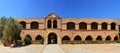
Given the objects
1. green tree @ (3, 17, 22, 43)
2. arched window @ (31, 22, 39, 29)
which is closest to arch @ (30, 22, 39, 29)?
arched window @ (31, 22, 39, 29)

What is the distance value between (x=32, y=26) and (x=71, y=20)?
1094cm

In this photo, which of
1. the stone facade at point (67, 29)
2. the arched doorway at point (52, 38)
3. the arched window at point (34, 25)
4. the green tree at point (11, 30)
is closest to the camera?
the green tree at point (11, 30)

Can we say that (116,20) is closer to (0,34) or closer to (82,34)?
(82,34)

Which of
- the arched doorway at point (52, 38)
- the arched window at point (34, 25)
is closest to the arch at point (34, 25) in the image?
the arched window at point (34, 25)

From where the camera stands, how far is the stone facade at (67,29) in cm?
5884

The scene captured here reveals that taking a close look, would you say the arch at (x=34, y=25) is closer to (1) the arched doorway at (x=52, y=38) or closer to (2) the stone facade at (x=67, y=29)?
(2) the stone facade at (x=67, y=29)

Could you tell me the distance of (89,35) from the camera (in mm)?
60438

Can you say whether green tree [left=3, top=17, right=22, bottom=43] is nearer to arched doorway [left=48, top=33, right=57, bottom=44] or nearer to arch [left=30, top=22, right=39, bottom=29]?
arch [left=30, top=22, right=39, bottom=29]

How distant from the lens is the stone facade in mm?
58844

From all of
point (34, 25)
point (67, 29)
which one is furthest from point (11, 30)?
point (67, 29)

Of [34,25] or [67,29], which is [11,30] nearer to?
[34,25]

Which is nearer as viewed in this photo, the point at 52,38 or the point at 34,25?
the point at 34,25

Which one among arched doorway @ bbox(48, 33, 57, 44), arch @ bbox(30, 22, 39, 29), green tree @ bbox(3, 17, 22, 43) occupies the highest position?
arch @ bbox(30, 22, 39, 29)

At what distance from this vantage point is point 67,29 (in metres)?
60.0
